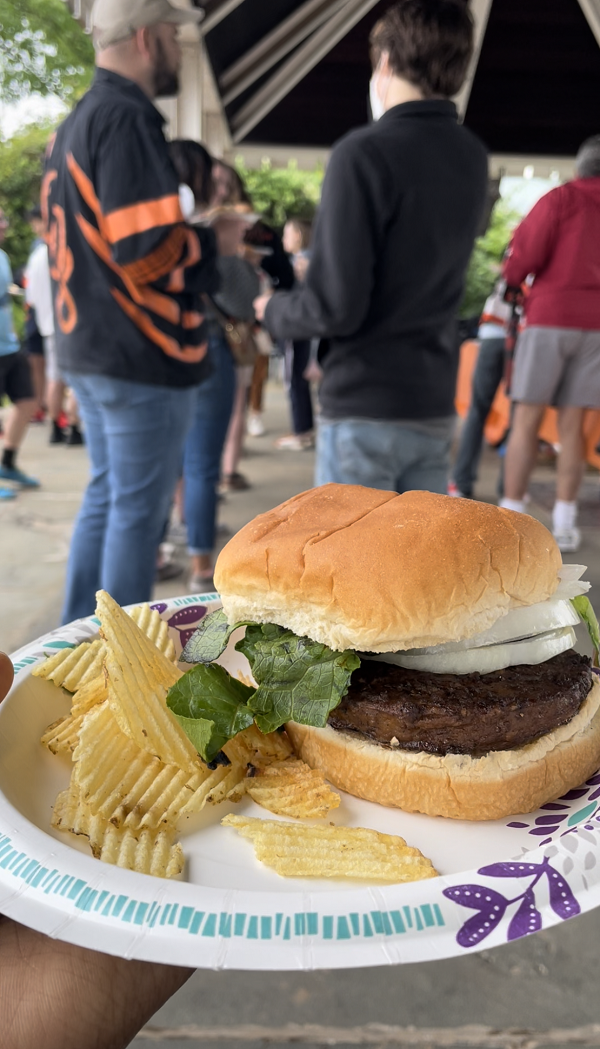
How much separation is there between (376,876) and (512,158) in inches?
420

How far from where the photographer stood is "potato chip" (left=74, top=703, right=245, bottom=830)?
3.54 ft

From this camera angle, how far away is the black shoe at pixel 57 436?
26.2 ft

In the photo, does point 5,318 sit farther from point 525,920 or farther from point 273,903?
point 525,920

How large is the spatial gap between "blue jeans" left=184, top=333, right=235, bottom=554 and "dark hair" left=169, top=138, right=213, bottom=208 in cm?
68

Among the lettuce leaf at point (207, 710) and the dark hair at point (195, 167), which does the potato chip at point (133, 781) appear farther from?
the dark hair at point (195, 167)

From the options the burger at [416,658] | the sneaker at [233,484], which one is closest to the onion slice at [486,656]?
the burger at [416,658]

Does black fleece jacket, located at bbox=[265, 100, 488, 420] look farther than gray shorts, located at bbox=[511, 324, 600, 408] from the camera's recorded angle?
No

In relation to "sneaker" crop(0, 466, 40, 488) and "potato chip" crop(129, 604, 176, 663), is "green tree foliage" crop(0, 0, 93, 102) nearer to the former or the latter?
"sneaker" crop(0, 466, 40, 488)

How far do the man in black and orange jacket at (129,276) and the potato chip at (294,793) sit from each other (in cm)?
160

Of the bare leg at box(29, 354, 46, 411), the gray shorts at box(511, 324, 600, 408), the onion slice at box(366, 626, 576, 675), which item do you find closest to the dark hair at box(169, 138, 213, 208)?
the gray shorts at box(511, 324, 600, 408)

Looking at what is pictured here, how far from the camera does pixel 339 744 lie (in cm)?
127

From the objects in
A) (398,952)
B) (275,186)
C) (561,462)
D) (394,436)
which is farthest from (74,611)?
(275,186)

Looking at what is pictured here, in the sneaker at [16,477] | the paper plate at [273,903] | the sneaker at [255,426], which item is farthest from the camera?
the sneaker at [255,426]

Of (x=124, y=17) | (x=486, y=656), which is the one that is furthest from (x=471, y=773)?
(x=124, y=17)
